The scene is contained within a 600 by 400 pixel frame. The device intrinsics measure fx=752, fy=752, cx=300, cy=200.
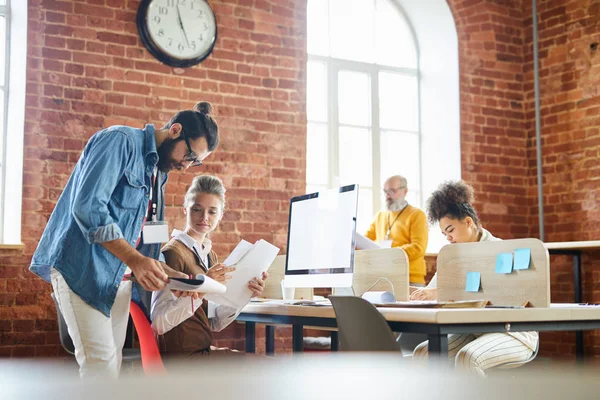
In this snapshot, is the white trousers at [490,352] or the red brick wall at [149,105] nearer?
the white trousers at [490,352]

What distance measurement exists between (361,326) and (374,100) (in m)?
4.30

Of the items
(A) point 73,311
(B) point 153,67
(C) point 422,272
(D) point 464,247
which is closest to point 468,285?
(D) point 464,247

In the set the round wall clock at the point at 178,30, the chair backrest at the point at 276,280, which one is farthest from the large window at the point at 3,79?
the chair backrest at the point at 276,280

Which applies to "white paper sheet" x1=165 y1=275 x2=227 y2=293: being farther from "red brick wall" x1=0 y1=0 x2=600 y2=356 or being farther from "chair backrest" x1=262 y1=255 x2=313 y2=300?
"red brick wall" x1=0 y1=0 x2=600 y2=356

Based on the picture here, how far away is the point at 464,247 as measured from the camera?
2895 mm

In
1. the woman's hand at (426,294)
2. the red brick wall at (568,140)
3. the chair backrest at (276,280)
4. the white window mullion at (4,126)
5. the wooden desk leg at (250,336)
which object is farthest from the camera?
the red brick wall at (568,140)

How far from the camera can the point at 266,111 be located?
552 cm

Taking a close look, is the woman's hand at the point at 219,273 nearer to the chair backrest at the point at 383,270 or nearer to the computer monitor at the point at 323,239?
the computer monitor at the point at 323,239

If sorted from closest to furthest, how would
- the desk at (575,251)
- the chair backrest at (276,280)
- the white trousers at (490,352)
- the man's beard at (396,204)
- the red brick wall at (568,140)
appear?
the white trousers at (490,352) < the chair backrest at (276,280) < the desk at (575,251) < the man's beard at (396,204) < the red brick wall at (568,140)

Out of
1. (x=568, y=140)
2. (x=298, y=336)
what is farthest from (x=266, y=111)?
(x=568, y=140)

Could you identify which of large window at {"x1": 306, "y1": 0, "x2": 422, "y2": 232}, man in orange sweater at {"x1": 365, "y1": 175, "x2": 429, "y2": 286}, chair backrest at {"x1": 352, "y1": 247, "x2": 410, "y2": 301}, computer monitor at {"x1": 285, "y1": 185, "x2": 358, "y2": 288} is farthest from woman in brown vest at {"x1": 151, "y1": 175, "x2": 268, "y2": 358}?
large window at {"x1": 306, "y1": 0, "x2": 422, "y2": 232}

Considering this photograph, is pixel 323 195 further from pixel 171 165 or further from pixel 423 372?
pixel 423 372

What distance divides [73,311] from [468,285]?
4.81 feet

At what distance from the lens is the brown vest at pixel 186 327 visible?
8.59ft
